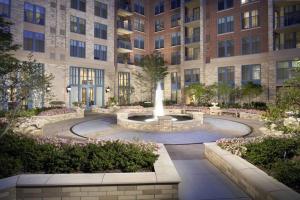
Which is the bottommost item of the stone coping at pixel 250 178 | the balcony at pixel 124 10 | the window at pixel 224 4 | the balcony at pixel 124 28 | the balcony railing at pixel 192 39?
the stone coping at pixel 250 178

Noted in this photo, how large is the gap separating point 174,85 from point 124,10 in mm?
16884

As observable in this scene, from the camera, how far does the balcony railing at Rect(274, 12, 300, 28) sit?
31530 millimetres

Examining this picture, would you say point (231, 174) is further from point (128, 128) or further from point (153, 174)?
point (128, 128)

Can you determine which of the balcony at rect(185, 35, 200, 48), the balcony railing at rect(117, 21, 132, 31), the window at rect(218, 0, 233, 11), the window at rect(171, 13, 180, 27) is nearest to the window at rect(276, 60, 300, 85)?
the window at rect(218, 0, 233, 11)

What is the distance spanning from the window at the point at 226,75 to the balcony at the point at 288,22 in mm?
8578

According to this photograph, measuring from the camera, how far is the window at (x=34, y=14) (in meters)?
31.2

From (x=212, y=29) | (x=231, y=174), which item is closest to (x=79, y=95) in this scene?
(x=212, y=29)

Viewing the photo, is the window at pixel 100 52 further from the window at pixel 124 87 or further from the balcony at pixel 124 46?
the window at pixel 124 87

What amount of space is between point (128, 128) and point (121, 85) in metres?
25.8

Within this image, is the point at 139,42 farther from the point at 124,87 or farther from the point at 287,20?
the point at 287,20

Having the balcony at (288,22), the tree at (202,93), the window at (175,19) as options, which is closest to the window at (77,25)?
the window at (175,19)

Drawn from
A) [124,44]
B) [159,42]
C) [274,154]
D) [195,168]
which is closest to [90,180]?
[195,168]

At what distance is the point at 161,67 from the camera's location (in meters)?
43.8

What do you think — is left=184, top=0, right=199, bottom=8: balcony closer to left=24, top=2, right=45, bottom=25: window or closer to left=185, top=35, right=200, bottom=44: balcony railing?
left=185, top=35, right=200, bottom=44: balcony railing
